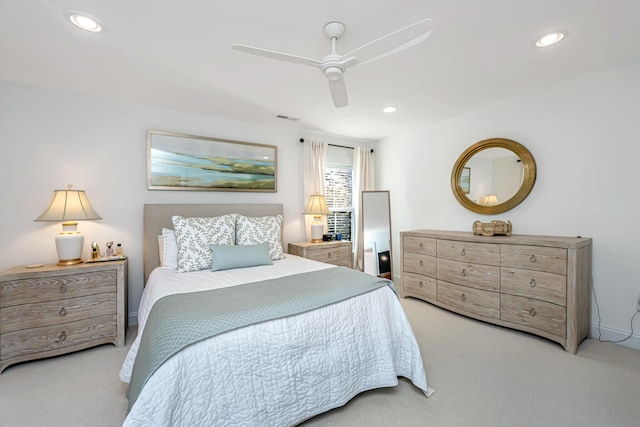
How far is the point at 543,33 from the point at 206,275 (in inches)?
122

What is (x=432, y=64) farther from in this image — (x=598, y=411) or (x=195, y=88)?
(x=598, y=411)

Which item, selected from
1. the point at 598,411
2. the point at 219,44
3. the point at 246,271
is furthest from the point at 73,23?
the point at 598,411

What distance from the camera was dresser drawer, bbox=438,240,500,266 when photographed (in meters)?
2.77

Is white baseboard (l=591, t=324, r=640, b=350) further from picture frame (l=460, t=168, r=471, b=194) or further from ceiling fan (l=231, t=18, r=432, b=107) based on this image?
ceiling fan (l=231, t=18, r=432, b=107)

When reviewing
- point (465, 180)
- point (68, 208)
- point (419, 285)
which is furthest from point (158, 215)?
point (465, 180)

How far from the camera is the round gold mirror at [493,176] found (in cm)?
296

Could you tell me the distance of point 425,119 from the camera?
376 cm

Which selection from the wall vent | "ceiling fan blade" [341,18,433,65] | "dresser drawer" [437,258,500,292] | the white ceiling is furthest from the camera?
the wall vent

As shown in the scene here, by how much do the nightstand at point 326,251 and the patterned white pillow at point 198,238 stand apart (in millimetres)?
1021

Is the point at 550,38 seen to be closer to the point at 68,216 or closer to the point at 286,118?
the point at 286,118

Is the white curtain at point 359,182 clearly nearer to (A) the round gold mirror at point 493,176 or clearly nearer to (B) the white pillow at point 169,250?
(A) the round gold mirror at point 493,176

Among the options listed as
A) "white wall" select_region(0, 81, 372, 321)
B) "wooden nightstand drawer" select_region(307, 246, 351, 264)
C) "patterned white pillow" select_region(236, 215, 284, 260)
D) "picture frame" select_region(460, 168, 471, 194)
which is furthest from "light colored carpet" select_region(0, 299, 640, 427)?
"picture frame" select_region(460, 168, 471, 194)

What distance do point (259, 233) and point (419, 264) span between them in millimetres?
2047

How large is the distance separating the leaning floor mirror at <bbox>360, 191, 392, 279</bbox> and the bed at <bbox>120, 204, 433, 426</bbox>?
214 centimetres
